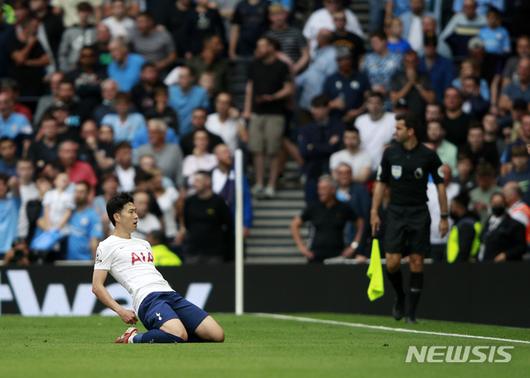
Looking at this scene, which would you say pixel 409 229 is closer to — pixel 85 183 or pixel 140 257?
pixel 140 257

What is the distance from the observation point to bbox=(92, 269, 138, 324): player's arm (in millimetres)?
12680

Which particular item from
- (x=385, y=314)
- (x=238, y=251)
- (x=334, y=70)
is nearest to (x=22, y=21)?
(x=334, y=70)

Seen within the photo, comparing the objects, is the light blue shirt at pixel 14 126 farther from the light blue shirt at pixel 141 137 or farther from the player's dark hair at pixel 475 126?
the player's dark hair at pixel 475 126

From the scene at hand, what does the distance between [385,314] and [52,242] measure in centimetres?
523

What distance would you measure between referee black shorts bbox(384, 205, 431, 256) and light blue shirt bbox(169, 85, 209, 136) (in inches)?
317

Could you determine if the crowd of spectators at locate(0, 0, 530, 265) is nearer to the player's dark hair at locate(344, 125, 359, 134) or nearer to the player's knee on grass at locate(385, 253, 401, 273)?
the player's dark hair at locate(344, 125, 359, 134)

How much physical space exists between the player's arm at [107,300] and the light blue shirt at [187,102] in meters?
11.6

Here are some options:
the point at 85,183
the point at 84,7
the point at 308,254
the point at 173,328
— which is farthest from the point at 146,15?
the point at 173,328

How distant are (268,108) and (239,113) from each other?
1064 mm

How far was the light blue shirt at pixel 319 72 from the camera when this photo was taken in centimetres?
2498

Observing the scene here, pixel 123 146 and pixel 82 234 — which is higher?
pixel 123 146

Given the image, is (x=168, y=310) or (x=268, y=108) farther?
(x=268, y=108)

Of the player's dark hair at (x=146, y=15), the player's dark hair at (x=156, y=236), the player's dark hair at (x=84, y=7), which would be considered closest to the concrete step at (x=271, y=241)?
the player's dark hair at (x=156, y=236)

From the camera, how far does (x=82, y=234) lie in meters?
22.2
